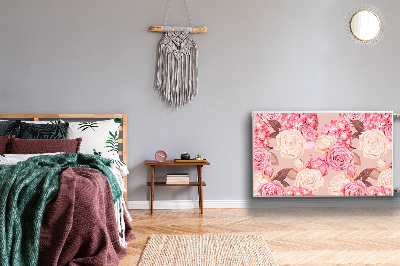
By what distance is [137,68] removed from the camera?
4352mm

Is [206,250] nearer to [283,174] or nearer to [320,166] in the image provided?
[283,174]

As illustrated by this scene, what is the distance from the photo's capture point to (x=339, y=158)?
4316 mm

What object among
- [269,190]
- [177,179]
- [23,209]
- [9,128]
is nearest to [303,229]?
[269,190]

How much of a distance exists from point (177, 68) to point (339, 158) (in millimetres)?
1914

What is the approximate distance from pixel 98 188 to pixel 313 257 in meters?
1.42

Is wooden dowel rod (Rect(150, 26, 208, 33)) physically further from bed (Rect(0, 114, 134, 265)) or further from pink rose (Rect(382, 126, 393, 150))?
pink rose (Rect(382, 126, 393, 150))

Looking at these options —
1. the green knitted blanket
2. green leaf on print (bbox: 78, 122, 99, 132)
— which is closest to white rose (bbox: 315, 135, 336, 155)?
green leaf on print (bbox: 78, 122, 99, 132)

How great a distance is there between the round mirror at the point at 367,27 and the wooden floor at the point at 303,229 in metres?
1.82

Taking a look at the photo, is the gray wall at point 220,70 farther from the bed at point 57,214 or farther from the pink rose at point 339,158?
the bed at point 57,214

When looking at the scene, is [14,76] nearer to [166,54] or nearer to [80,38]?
[80,38]

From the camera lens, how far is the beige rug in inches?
103

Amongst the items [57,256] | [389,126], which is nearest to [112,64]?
[57,256]

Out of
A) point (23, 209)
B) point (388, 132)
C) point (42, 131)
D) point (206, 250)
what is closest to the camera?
point (23, 209)

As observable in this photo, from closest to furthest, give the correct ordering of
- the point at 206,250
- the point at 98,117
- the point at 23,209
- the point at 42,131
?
A: the point at 23,209 → the point at 206,250 → the point at 42,131 → the point at 98,117
